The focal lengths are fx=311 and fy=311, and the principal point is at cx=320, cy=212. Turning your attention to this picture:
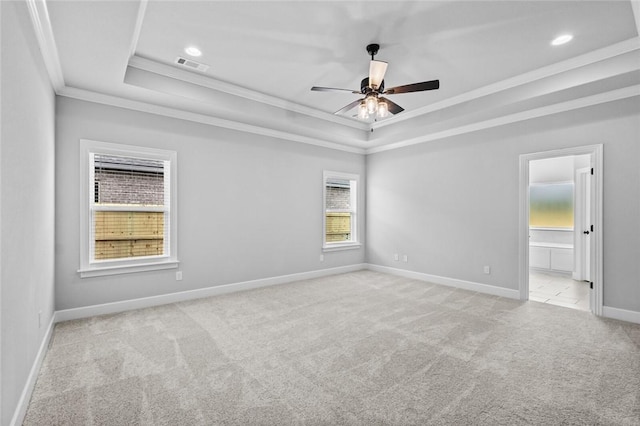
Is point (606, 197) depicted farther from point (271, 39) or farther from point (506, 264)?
point (271, 39)

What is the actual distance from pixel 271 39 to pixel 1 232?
259cm

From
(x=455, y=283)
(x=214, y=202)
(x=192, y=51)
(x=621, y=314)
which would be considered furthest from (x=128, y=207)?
(x=621, y=314)

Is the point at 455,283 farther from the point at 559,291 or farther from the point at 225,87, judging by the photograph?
the point at 225,87

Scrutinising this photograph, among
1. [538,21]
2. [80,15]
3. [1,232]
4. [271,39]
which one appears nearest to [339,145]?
[271,39]

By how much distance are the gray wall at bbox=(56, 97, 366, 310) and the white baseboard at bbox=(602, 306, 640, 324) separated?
396 centimetres

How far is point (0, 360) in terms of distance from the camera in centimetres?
152

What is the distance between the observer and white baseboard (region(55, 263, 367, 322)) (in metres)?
3.64

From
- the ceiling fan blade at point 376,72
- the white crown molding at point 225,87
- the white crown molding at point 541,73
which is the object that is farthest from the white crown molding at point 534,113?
the ceiling fan blade at point 376,72

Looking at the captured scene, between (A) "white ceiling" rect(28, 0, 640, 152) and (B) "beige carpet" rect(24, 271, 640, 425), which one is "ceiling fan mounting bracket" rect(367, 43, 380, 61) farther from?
(B) "beige carpet" rect(24, 271, 640, 425)

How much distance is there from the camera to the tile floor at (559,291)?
4387mm

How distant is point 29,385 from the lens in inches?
83.3

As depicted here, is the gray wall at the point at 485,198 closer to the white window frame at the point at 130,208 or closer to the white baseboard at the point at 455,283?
the white baseboard at the point at 455,283

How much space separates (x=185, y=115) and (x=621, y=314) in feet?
19.8

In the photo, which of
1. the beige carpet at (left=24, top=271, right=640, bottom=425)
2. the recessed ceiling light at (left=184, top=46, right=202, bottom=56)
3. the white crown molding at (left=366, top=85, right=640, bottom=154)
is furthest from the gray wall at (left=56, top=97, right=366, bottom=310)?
the white crown molding at (left=366, top=85, right=640, bottom=154)
